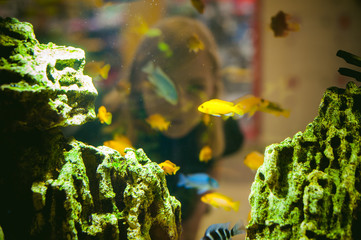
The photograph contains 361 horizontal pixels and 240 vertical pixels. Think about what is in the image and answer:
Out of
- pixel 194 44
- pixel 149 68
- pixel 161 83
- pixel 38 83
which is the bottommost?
pixel 38 83

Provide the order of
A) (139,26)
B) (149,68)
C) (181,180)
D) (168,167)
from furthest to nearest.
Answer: (149,68) → (139,26) → (181,180) → (168,167)

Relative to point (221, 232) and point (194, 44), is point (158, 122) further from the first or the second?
point (221, 232)

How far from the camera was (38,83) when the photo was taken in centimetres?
151

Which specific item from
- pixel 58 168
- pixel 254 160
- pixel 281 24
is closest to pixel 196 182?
pixel 254 160

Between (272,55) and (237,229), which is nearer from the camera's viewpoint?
(237,229)

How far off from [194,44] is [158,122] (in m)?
1.17

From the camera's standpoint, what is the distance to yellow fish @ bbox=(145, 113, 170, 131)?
3408 mm

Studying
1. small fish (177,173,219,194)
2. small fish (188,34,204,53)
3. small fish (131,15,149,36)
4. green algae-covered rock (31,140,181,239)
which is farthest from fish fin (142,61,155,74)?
green algae-covered rock (31,140,181,239)

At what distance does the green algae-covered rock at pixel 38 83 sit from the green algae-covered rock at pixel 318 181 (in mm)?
1292

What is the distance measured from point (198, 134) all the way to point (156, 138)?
2.57 feet

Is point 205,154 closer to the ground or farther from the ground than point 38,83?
farther from the ground

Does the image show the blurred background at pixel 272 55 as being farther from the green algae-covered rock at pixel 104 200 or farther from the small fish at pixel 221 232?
the green algae-covered rock at pixel 104 200

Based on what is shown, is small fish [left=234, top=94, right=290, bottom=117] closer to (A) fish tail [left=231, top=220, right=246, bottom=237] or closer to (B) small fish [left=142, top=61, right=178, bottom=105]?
(B) small fish [left=142, top=61, right=178, bottom=105]

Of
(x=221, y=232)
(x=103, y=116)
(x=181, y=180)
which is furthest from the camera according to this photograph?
(x=181, y=180)
